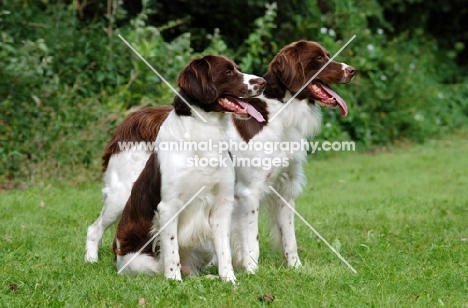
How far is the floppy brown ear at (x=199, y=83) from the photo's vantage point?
4.76 metres

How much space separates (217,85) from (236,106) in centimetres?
18

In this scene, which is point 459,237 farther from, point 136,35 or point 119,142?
point 136,35

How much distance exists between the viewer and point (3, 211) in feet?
24.4

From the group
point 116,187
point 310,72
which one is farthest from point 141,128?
point 310,72

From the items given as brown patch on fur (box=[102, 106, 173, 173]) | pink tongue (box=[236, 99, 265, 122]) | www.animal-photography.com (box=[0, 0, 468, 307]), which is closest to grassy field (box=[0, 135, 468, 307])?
www.animal-photography.com (box=[0, 0, 468, 307])

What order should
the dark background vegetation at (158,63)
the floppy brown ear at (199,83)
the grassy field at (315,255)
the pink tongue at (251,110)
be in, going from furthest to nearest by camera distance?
the dark background vegetation at (158,63)
the pink tongue at (251,110)
the floppy brown ear at (199,83)
the grassy field at (315,255)

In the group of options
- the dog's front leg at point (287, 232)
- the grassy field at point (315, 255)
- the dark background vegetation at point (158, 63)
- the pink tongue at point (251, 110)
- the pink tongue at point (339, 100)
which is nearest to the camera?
the grassy field at point (315, 255)

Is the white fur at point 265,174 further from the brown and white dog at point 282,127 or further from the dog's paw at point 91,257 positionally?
the dog's paw at point 91,257

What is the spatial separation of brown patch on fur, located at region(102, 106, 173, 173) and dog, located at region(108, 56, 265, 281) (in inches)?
25.7

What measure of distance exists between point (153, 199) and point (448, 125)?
37.3 ft

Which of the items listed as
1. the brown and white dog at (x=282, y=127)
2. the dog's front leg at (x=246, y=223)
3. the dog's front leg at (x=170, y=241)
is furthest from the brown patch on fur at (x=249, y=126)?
the dog's front leg at (x=170, y=241)

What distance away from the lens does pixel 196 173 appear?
4.80 m

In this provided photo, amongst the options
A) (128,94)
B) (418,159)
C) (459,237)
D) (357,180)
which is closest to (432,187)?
(357,180)

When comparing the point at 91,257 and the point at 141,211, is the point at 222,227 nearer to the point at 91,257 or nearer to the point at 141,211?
the point at 141,211
